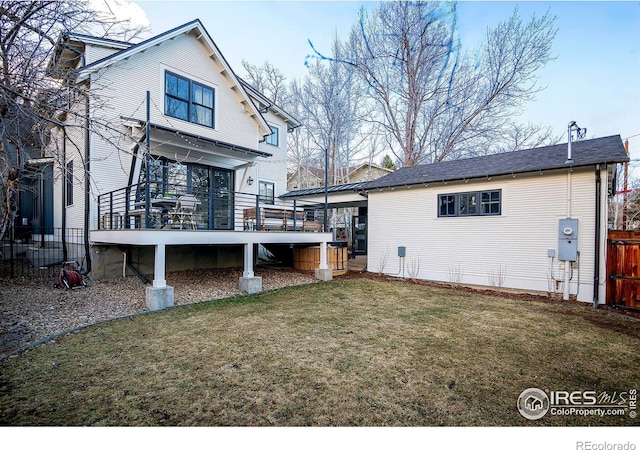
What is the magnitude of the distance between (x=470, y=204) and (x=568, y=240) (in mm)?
2506

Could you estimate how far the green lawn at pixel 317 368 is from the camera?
2689 millimetres

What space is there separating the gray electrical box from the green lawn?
187 centimetres

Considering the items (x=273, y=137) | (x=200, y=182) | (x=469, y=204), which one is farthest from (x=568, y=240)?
(x=273, y=137)

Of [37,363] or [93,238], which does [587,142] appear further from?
[93,238]

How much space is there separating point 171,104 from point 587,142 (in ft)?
39.6

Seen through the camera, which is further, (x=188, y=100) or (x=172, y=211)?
(x=188, y=100)

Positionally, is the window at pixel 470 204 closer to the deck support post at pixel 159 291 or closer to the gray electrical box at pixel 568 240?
the gray electrical box at pixel 568 240

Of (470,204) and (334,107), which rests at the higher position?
(334,107)

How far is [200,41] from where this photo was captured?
10680 mm

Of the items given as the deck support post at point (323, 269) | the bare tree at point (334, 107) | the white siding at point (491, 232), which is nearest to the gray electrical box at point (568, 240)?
the white siding at point (491, 232)

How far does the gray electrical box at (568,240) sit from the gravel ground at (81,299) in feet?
21.4

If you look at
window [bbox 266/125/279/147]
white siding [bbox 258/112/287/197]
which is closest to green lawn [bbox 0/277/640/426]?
white siding [bbox 258/112/287/197]

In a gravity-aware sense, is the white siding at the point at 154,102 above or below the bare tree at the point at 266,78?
below

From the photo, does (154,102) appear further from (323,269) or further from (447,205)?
(447,205)
